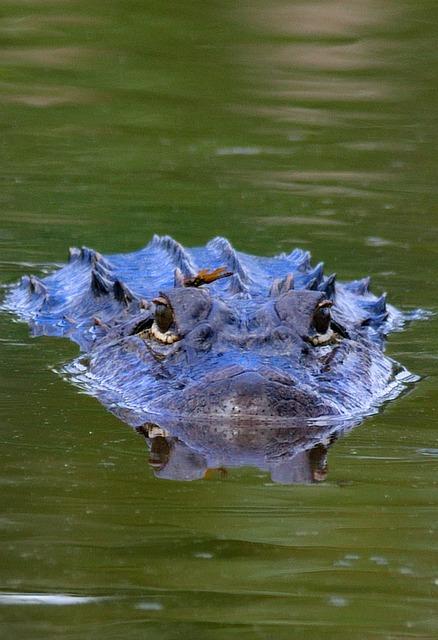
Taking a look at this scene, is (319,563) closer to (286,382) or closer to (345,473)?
(345,473)

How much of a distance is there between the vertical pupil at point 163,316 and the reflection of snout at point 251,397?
85 centimetres

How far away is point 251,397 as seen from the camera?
636cm

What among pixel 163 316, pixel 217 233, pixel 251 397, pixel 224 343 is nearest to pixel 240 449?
pixel 251 397

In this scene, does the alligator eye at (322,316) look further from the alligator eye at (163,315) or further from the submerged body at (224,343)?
the alligator eye at (163,315)

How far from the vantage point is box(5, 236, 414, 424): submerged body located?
6.57 m

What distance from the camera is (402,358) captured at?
856 centimetres

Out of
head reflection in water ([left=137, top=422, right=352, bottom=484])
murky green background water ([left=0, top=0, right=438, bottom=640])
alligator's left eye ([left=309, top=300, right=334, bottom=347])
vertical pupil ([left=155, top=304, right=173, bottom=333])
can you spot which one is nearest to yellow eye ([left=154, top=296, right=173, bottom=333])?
vertical pupil ([left=155, top=304, right=173, bottom=333])

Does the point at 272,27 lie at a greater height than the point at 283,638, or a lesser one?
lesser

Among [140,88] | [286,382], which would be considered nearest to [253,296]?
[286,382]

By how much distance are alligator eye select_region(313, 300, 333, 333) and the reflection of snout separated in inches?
34.9

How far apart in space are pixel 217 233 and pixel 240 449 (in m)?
6.12

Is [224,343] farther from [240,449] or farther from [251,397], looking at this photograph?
[240,449]

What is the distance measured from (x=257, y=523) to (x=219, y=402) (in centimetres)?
147

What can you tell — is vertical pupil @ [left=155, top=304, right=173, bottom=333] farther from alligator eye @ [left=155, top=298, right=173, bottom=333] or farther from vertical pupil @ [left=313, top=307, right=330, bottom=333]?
vertical pupil @ [left=313, top=307, right=330, bottom=333]
